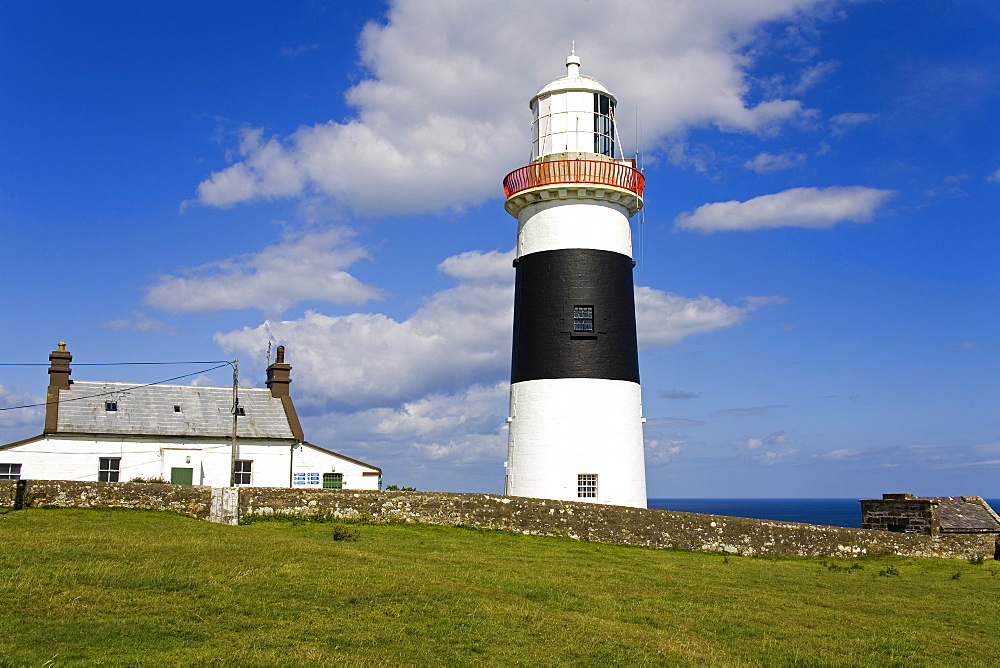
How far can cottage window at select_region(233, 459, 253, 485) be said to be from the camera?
33219 millimetres

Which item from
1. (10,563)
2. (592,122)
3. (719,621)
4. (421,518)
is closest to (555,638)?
(719,621)

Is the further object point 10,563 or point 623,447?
point 623,447

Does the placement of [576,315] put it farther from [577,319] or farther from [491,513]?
[491,513]

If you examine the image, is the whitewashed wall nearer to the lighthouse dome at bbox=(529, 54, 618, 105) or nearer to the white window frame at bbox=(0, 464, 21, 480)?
the white window frame at bbox=(0, 464, 21, 480)

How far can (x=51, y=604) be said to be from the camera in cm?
1158

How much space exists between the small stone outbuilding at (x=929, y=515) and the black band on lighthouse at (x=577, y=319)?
890cm

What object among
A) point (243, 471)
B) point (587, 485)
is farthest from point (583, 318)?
point (243, 471)

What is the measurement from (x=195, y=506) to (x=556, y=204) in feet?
43.8

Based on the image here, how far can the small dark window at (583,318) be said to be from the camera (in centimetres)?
2559

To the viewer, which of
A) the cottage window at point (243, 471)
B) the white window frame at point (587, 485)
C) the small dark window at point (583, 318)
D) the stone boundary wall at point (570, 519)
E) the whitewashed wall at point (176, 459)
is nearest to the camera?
the stone boundary wall at point (570, 519)

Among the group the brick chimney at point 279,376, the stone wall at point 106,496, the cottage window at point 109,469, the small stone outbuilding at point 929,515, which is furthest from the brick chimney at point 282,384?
the small stone outbuilding at point 929,515

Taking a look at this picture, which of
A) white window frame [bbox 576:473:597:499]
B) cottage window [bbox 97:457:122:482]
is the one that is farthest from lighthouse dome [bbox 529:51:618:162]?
cottage window [bbox 97:457:122:482]

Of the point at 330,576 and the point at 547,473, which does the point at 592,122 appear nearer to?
the point at 547,473

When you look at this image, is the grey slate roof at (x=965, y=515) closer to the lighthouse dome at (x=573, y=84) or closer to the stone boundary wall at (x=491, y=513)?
the stone boundary wall at (x=491, y=513)
